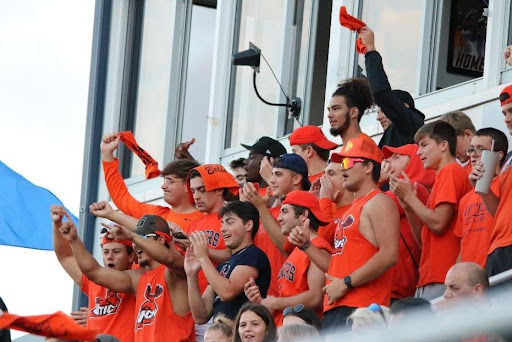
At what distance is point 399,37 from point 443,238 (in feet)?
13.0

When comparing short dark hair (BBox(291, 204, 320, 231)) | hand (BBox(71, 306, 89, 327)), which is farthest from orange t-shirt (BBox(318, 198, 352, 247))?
hand (BBox(71, 306, 89, 327))

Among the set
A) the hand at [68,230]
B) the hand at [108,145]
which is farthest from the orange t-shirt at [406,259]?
the hand at [108,145]

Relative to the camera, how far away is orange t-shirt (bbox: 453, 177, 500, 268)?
5.82m

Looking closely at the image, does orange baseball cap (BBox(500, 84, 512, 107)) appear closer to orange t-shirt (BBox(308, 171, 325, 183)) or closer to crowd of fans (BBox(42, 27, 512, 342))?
crowd of fans (BBox(42, 27, 512, 342))

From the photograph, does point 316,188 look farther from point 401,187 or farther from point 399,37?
point 399,37

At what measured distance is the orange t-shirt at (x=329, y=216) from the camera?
6.89 metres

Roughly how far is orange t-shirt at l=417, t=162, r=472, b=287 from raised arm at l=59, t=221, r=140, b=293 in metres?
2.55

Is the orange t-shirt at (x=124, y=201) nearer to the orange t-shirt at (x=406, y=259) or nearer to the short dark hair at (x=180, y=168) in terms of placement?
the short dark hair at (x=180, y=168)

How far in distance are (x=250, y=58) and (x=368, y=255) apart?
5725 mm

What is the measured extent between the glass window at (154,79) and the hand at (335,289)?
8.09 m

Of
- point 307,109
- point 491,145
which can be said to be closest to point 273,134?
point 307,109

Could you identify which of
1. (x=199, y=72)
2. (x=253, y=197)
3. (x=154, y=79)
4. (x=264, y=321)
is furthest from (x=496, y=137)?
(x=154, y=79)

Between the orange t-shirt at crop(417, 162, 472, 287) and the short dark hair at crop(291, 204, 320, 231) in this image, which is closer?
the orange t-shirt at crop(417, 162, 472, 287)

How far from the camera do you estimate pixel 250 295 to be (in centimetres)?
651
